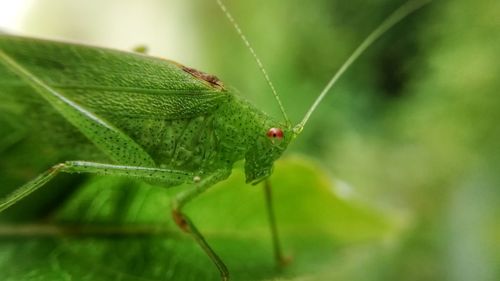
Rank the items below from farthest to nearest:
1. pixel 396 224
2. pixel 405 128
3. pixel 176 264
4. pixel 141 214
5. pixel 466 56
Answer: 1. pixel 405 128
2. pixel 466 56
3. pixel 396 224
4. pixel 141 214
5. pixel 176 264

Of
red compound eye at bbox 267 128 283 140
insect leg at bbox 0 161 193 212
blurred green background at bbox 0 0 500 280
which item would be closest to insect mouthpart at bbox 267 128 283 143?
red compound eye at bbox 267 128 283 140

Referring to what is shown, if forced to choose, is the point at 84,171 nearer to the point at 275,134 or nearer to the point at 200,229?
the point at 200,229

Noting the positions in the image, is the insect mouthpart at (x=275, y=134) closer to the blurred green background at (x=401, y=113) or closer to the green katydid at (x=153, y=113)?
the green katydid at (x=153, y=113)

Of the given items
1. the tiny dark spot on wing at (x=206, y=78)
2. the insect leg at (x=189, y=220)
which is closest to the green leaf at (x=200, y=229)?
the insect leg at (x=189, y=220)

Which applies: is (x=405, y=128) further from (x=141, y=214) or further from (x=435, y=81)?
(x=141, y=214)

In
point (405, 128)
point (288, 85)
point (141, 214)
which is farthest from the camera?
point (288, 85)

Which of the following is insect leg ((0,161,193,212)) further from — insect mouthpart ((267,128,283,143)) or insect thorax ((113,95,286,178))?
insect mouthpart ((267,128,283,143))

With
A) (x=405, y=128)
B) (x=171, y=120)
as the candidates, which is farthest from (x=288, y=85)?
(x=171, y=120)
